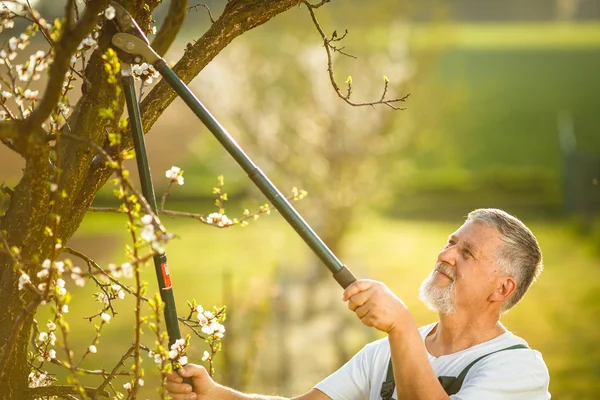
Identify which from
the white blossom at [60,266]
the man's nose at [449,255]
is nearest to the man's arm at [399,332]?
the man's nose at [449,255]

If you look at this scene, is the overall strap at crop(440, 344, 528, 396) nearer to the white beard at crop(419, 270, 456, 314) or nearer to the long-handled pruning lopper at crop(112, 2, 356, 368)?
the white beard at crop(419, 270, 456, 314)

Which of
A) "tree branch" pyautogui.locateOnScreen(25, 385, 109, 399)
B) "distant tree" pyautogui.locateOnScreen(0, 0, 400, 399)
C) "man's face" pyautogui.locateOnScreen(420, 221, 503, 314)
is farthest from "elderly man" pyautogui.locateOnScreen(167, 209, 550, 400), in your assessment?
"distant tree" pyautogui.locateOnScreen(0, 0, 400, 399)

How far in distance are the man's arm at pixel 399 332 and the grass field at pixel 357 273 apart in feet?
14.9

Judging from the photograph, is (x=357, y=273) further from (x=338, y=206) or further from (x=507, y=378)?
(x=507, y=378)

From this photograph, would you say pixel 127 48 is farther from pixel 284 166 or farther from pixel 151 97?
pixel 284 166

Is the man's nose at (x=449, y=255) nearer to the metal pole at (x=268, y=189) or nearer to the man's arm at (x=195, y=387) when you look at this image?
the metal pole at (x=268, y=189)

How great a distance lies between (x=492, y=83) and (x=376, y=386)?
112 ft

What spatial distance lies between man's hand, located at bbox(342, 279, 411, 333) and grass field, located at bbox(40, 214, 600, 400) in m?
4.62

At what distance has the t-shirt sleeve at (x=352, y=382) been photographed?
2656 millimetres

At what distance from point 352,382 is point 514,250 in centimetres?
68

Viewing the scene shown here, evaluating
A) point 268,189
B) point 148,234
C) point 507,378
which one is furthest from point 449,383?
point 148,234

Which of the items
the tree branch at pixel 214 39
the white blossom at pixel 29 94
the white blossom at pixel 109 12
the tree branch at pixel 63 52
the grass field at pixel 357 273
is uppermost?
the grass field at pixel 357 273

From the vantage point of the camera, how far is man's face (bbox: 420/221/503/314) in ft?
8.47

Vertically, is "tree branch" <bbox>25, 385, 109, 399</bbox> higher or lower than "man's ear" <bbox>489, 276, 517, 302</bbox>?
lower
